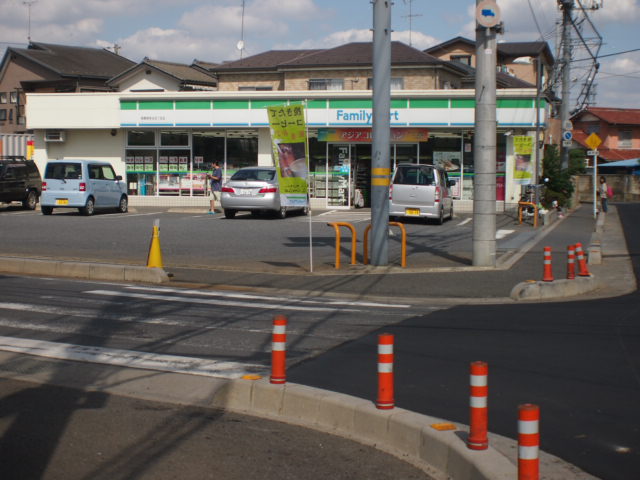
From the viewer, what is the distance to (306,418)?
6.37 metres

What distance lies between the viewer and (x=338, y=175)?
33625 mm

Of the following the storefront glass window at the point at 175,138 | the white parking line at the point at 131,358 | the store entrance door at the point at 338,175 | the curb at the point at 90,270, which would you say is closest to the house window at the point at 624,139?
the store entrance door at the point at 338,175

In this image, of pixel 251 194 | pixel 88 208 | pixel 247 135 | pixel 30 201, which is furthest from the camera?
pixel 247 135

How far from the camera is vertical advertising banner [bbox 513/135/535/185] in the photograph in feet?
91.7

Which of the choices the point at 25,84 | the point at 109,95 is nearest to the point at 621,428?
the point at 109,95

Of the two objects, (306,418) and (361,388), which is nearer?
(306,418)

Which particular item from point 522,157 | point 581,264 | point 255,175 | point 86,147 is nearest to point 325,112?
point 255,175

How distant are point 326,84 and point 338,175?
6.26 metres

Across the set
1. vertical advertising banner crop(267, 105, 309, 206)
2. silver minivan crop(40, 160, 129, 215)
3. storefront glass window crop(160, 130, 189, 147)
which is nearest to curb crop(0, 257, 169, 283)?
vertical advertising banner crop(267, 105, 309, 206)

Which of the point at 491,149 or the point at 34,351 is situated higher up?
the point at 491,149

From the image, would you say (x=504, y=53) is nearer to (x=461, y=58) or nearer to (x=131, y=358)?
(x=461, y=58)

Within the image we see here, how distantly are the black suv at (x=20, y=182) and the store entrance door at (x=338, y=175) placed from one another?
11.7m

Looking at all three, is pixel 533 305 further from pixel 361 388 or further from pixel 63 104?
pixel 63 104

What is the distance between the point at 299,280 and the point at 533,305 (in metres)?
4.22
